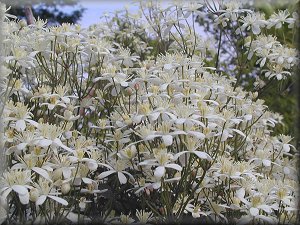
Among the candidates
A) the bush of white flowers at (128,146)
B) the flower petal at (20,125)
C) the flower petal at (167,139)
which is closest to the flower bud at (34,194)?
the bush of white flowers at (128,146)

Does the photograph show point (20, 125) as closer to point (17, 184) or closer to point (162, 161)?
point (17, 184)

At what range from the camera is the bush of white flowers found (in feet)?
4.01

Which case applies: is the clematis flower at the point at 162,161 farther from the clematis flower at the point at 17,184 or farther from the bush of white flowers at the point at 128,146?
the clematis flower at the point at 17,184

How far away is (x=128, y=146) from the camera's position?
1280 mm

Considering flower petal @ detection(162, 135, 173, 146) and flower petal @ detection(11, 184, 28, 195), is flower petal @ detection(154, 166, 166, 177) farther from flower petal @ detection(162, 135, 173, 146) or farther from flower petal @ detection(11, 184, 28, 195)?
flower petal @ detection(11, 184, 28, 195)

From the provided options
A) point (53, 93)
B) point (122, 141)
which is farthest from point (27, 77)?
point (122, 141)

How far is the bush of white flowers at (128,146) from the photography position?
1.22 meters

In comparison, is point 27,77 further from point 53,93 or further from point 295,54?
point 295,54

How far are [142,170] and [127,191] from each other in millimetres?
104

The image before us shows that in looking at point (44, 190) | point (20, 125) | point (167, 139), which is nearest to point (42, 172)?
point (44, 190)

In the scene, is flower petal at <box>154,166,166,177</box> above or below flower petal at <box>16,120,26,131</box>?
below

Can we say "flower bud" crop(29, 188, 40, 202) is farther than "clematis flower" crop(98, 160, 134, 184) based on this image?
No

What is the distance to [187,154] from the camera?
4.11 ft

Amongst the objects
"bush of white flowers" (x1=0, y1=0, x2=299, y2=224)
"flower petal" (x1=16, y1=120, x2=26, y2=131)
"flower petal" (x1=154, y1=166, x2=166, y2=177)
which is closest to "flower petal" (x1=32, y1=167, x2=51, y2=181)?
"bush of white flowers" (x1=0, y1=0, x2=299, y2=224)
